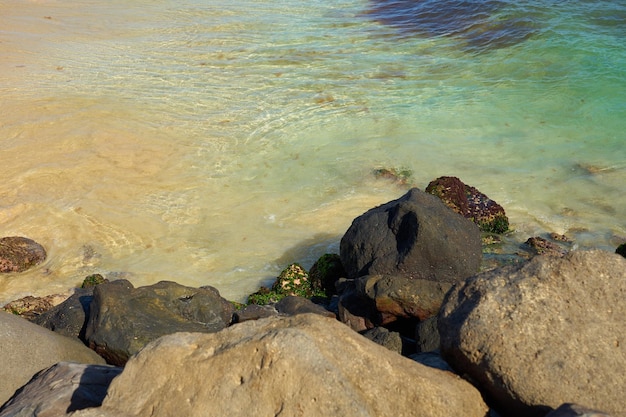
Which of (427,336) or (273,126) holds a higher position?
(427,336)

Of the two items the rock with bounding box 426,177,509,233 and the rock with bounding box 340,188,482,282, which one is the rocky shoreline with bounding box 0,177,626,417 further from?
the rock with bounding box 426,177,509,233

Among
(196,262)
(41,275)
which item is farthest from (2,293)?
(196,262)

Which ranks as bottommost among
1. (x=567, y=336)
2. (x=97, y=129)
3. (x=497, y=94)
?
(x=497, y=94)

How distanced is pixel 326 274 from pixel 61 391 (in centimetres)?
506


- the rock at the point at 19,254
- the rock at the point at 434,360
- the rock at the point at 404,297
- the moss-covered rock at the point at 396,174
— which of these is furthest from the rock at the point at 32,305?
the moss-covered rock at the point at 396,174

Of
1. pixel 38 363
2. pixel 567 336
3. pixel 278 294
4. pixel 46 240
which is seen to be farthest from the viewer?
pixel 46 240

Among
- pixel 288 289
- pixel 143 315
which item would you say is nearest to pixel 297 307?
pixel 288 289

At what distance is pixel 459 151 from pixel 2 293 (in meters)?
9.57

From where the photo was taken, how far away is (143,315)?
7.54 m

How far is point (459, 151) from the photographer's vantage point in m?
14.9

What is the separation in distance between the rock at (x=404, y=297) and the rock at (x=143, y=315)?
6.28ft

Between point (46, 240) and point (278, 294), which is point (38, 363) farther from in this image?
point (46, 240)

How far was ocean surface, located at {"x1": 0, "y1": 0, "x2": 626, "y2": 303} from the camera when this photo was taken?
11.5 metres

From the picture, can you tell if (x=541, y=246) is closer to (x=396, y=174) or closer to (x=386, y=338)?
(x=396, y=174)
